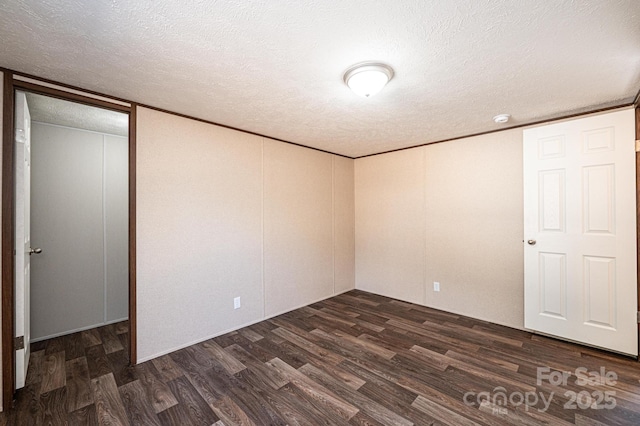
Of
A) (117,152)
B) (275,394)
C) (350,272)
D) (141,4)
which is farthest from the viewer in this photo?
(350,272)

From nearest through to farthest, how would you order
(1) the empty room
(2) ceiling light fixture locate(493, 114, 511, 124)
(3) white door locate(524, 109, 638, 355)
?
1. (1) the empty room
2. (3) white door locate(524, 109, 638, 355)
3. (2) ceiling light fixture locate(493, 114, 511, 124)

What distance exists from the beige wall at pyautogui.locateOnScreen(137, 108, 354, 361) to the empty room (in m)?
0.02

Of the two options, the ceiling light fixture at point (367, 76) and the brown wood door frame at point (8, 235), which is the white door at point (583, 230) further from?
the brown wood door frame at point (8, 235)

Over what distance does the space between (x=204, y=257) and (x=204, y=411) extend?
4.68ft

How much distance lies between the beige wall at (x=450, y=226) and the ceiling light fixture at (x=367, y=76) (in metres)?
2.13

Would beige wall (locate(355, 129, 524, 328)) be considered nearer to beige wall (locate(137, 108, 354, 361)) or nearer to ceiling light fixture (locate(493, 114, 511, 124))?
ceiling light fixture (locate(493, 114, 511, 124))

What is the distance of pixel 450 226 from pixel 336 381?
8.24ft

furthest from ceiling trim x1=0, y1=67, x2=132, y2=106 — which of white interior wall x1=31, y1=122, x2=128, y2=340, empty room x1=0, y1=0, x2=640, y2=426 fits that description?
white interior wall x1=31, y1=122, x2=128, y2=340

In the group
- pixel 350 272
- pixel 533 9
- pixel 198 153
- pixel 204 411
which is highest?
pixel 533 9

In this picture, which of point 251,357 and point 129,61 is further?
point 251,357

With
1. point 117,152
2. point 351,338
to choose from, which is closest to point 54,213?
point 117,152

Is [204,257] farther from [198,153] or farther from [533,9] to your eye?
[533,9]

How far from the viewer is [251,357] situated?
2.55 meters

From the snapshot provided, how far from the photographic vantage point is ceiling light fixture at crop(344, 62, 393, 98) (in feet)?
5.90
